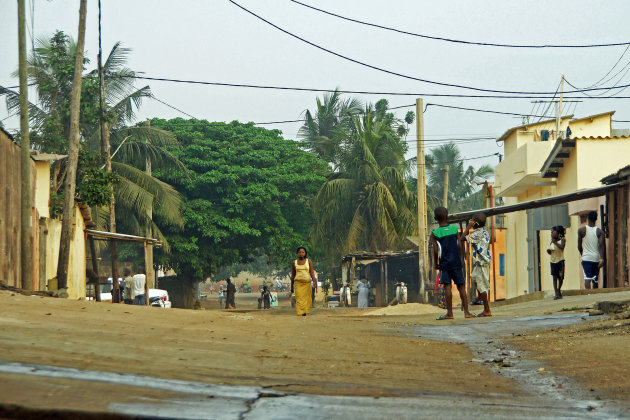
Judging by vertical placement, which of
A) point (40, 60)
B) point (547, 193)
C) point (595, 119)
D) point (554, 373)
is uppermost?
point (40, 60)

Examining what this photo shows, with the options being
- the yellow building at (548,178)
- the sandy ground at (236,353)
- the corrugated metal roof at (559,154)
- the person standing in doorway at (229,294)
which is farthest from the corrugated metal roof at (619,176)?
the person standing in doorway at (229,294)

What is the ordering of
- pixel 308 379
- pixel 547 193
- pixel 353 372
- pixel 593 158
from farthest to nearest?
pixel 547 193, pixel 593 158, pixel 353 372, pixel 308 379

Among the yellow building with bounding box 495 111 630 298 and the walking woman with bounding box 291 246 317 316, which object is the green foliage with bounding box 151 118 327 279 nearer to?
the yellow building with bounding box 495 111 630 298

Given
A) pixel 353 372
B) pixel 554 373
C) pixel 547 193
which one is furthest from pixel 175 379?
pixel 547 193

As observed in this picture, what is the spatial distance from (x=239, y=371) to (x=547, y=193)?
23975 mm

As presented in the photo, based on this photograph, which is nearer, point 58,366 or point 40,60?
point 58,366

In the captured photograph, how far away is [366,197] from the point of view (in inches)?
1497

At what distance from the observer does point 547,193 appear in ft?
89.4

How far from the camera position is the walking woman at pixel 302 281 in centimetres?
1441

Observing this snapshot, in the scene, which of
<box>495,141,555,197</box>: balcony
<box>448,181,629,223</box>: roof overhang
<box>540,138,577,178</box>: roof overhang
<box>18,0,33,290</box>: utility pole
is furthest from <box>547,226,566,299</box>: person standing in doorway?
<box>495,141,555,197</box>: balcony

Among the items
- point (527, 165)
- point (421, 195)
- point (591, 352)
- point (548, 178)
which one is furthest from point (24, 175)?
point (527, 165)

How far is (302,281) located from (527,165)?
48.9ft

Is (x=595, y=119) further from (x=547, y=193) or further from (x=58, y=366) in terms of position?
(x=58, y=366)

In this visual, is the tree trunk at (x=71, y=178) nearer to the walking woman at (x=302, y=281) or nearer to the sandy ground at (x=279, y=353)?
the walking woman at (x=302, y=281)
